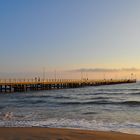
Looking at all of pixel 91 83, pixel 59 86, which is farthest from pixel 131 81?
pixel 59 86

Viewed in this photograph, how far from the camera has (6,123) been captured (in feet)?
48.6

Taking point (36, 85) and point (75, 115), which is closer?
point (75, 115)

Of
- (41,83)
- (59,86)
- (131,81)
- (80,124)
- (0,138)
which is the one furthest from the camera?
(131,81)

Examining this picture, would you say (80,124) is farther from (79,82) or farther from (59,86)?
(79,82)

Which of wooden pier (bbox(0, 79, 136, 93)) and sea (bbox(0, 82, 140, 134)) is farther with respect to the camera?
wooden pier (bbox(0, 79, 136, 93))

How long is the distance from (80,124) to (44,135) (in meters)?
4.12

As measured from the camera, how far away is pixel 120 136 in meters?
10.9

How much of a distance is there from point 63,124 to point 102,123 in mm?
1761

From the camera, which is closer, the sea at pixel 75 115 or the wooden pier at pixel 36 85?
the sea at pixel 75 115

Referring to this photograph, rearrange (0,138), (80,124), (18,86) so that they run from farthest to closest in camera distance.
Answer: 1. (18,86)
2. (80,124)
3. (0,138)

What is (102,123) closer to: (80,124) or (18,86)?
(80,124)

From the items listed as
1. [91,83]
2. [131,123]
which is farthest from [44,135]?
[91,83]

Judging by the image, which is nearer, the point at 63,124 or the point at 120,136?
the point at 120,136

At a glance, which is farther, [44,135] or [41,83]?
[41,83]
